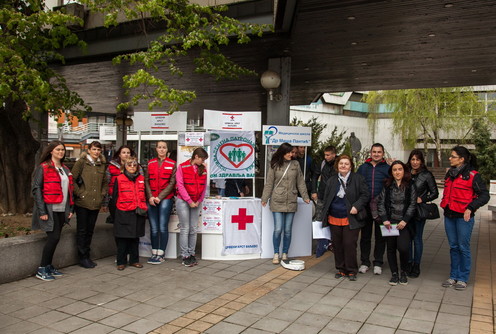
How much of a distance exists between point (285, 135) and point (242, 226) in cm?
195

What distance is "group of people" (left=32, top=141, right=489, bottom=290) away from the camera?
5.71m

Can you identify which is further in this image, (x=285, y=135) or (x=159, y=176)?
(x=285, y=135)

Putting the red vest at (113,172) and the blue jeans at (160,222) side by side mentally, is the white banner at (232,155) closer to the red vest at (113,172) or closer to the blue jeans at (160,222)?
the blue jeans at (160,222)

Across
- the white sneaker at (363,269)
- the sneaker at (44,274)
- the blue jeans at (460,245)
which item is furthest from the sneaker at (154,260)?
the blue jeans at (460,245)

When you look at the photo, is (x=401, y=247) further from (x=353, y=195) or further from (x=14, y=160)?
(x=14, y=160)

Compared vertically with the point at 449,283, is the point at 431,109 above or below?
above

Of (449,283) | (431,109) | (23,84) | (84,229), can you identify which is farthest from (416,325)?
(431,109)

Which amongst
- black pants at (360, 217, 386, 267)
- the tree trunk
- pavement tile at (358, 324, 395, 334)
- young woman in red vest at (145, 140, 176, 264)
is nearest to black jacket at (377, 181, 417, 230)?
black pants at (360, 217, 386, 267)

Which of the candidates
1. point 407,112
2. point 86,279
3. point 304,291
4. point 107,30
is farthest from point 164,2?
point 407,112

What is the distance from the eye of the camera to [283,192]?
269 inches

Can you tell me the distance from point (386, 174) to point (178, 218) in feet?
10.9

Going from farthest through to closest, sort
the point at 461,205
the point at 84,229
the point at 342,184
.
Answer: the point at 84,229
the point at 342,184
the point at 461,205

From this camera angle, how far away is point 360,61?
1055 centimetres

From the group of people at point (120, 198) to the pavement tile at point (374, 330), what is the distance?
3.14 m
